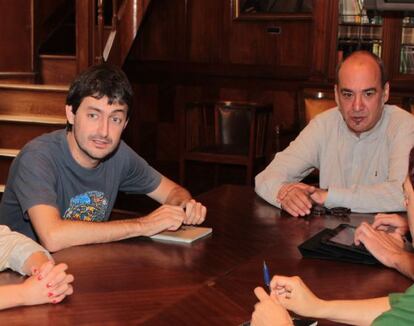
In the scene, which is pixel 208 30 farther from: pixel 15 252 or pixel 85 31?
pixel 15 252

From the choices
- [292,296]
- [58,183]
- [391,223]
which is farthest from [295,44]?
[292,296]

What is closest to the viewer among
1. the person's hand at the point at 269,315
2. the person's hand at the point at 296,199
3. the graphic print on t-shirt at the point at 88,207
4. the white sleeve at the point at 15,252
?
the person's hand at the point at 269,315

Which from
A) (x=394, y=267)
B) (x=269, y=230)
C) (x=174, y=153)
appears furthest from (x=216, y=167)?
(x=394, y=267)

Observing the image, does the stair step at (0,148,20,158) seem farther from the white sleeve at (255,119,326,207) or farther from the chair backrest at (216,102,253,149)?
the white sleeve at (255,119,326,207)

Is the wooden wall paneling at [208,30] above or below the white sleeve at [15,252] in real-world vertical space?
above

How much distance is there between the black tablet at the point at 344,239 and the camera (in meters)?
1.99

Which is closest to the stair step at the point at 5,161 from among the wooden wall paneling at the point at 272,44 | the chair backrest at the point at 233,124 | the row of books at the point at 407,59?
the chair backrest at the point at 233,124

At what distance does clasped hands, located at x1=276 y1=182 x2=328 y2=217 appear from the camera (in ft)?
8.30

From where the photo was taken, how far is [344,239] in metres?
2.10

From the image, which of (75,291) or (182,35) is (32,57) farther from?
(75,291)

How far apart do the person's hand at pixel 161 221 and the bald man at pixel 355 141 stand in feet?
2.22

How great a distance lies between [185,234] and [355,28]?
4.02 meters

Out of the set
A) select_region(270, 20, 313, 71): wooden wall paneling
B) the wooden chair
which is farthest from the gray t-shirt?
select_region(270, 20, 313, 71): wooden wall paneling

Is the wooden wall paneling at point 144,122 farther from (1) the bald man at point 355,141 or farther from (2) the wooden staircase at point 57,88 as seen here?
(1) the bald man at point 355,141
